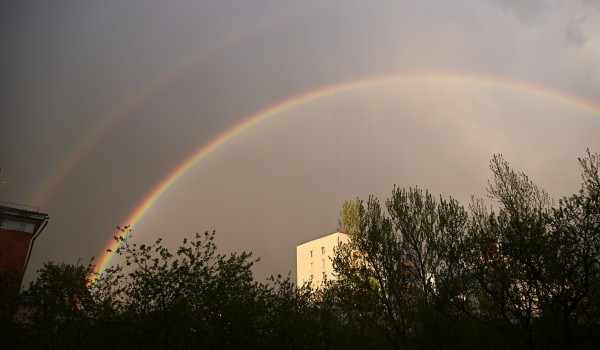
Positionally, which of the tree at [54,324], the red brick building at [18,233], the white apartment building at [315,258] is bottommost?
the tree at [54,324]

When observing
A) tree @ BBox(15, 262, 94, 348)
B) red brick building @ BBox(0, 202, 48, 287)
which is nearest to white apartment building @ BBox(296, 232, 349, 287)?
red brick building @ BBox(0, 202, 48, 287)

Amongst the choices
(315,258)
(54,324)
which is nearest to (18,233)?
(54,324)

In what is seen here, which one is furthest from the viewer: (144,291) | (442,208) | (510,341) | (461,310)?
(442,208)

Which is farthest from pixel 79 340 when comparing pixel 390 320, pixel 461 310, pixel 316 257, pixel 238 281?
pixel 316 257

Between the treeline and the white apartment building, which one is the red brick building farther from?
the white apartment building

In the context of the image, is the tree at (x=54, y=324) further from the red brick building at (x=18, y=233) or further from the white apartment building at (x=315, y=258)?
the white apartment building at (x=315, y=258)

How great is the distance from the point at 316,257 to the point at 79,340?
235 feet

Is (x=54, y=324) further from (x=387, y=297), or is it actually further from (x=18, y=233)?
(x=18, y=233)

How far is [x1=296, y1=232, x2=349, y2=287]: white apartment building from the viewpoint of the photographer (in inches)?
3314

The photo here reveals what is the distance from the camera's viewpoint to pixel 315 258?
87.6m

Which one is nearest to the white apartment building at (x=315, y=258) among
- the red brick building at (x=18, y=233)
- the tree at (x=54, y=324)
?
the red brick building at (x=18, y=233)

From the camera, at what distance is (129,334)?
51.9ft

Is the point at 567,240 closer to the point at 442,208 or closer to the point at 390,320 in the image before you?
the point at 442,208

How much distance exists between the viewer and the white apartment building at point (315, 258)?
84.2 m
